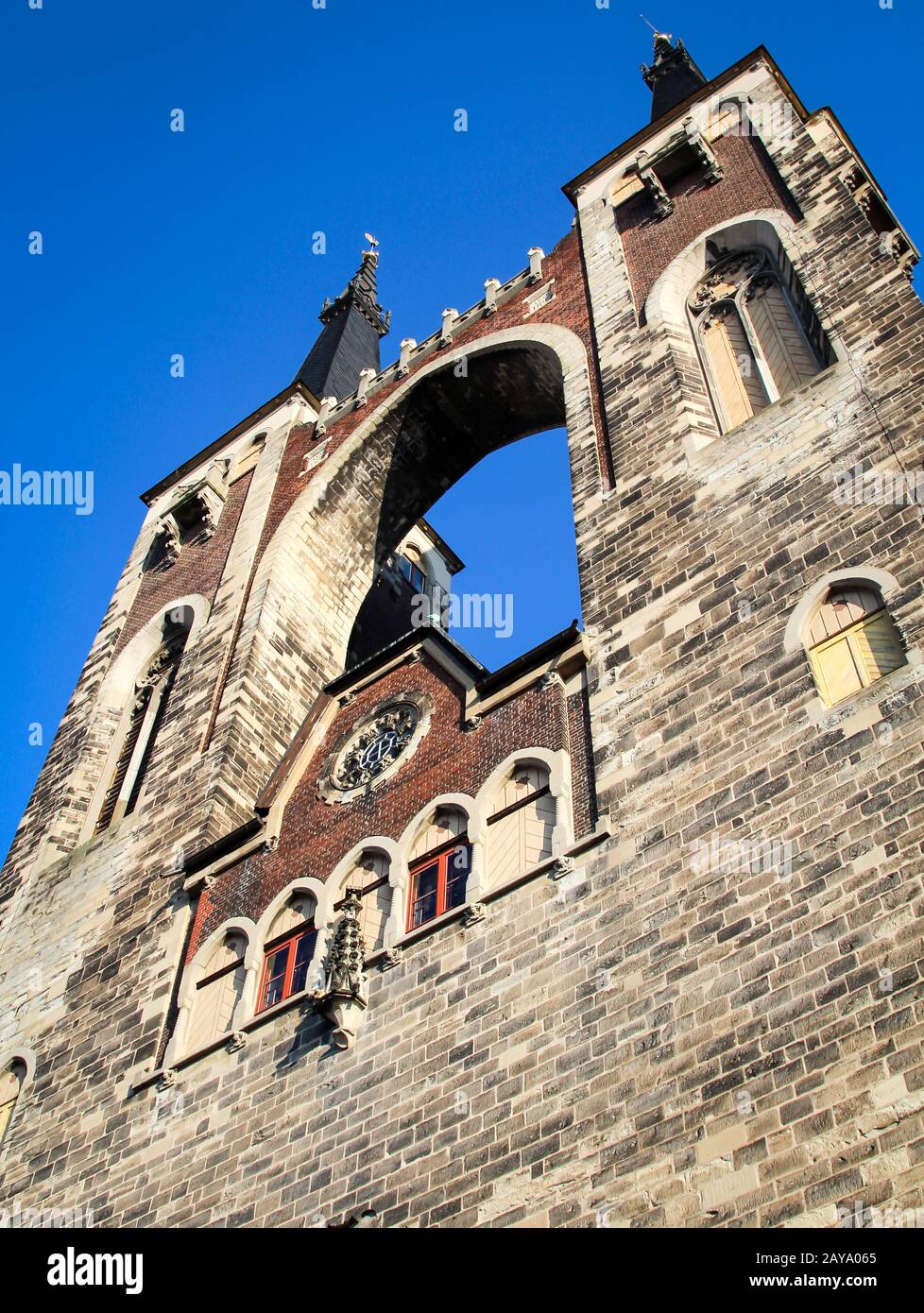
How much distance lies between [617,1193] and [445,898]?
448 centimetres

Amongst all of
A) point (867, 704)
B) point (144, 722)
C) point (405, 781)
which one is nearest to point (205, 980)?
point (405, 781)

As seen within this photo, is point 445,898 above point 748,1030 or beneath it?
above

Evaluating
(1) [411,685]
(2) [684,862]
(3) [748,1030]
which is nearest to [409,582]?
(1) [411,685]

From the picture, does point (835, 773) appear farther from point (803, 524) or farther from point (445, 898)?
point (445, 898)

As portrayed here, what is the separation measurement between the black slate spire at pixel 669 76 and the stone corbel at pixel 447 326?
5.71 metres

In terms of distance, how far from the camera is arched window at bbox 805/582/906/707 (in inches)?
504

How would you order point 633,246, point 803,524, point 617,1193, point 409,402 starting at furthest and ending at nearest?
point 409,402, point 633,246, point 803,524, point 617,1193

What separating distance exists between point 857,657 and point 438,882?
467 centimetres

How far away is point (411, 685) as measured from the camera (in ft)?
59.6

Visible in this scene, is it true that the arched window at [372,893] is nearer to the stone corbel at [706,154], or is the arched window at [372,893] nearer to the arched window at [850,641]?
the arched window at [850,641]

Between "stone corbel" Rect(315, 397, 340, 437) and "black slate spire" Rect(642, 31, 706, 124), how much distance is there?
7786 millimetres

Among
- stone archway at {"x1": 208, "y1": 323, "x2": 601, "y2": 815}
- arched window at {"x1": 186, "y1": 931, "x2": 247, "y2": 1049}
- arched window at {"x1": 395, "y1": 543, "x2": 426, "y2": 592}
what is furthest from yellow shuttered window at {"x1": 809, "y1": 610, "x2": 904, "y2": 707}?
arched window at {"x1": 395, "y1": 543, "x2": 426, "y2": 592}

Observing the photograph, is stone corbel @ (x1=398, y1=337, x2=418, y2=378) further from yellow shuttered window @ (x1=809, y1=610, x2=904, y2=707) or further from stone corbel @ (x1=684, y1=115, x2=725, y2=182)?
yellow shuttered window @ (x1=809, y1=610, x2=904, y2=707)

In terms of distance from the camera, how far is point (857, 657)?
42.5 ft
